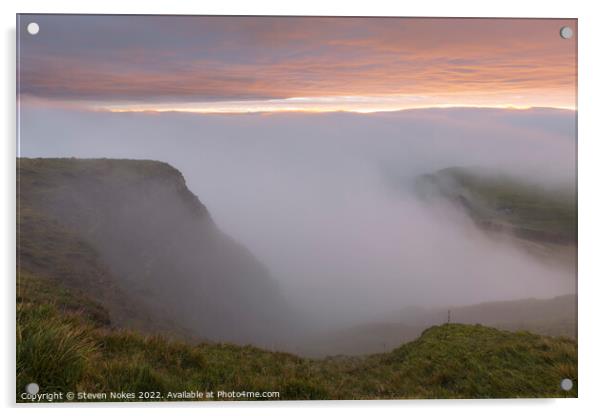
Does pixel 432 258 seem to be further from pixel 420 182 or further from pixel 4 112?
pixel 4 112

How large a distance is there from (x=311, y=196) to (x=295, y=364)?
6.88 feet

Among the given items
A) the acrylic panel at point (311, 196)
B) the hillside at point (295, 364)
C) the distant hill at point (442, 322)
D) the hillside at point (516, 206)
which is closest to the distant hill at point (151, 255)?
the acrylic panel at point (311, 196)

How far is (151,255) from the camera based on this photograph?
5.82 metres

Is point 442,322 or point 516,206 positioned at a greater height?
point 516,206

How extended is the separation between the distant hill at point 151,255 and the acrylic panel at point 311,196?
0.02 meters

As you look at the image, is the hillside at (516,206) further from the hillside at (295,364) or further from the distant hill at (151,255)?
the distant hill at (151,255)

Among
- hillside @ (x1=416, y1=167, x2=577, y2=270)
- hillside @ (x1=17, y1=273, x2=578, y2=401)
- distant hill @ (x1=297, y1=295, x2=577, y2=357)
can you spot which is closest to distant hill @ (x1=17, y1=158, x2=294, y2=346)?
→ hillside @ (x1=17, y1=273, x2=578, y2=401)

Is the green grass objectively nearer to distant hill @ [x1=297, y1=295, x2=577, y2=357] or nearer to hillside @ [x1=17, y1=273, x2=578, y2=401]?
distant hill @ [x1=297, y1=295, x2=577, y2=357]

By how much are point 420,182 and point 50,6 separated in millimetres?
5121

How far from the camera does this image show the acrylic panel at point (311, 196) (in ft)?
18.7

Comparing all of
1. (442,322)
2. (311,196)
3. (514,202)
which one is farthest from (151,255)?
(514,202)

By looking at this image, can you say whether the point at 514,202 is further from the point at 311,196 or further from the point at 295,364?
the point at 295,364

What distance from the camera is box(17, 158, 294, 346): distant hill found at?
5.72 metres

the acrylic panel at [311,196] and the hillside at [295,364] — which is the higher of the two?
the acrylic panel at [311,196]
